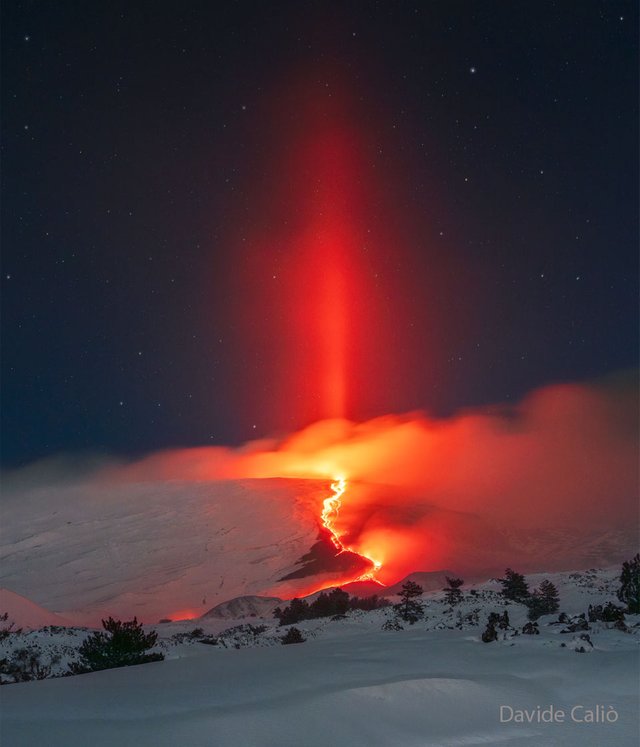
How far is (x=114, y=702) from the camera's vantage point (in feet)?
16.5

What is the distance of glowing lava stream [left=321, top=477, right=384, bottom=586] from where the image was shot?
174ft

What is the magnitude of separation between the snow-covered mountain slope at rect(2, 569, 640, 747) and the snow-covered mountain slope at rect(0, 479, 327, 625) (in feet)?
124

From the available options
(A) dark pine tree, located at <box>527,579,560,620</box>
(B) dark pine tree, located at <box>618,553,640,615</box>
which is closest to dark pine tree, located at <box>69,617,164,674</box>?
(A) dark pine tree, located at <box>527,579,560,620</box>

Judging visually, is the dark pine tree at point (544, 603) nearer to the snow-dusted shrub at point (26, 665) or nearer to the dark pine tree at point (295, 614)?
the dark pine tree at point (295, 614)

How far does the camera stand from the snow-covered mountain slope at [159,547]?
47500 mm

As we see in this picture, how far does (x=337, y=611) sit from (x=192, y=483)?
80.5 metres

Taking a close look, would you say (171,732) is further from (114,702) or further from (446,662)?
(446,662)

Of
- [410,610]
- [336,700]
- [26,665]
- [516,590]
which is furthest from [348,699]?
[516,590]

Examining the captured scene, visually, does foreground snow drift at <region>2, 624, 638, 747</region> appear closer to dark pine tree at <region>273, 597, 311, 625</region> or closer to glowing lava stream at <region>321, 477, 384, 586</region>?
dark pine tree at <region>273, 597, 311, 625</region>

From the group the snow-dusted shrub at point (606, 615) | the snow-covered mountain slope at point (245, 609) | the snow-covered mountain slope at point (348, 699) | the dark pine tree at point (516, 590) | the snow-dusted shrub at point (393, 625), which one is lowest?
the snow-covered mountain slope at point (245, 609)

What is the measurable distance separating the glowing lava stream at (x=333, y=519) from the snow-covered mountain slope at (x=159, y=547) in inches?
97.6

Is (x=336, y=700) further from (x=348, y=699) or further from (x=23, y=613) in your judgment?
(x=23, y=613)

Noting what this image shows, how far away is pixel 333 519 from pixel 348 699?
74.0 meters

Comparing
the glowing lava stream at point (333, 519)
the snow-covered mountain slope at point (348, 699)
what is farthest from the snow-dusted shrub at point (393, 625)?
the glowing lava stream at point (333, 519)
